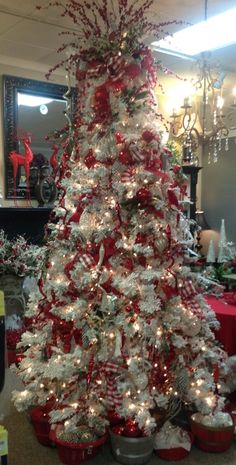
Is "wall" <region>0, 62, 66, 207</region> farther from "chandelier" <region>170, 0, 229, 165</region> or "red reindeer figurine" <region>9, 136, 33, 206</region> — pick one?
"chandelier" <region>170, 0, 229, 165</region>

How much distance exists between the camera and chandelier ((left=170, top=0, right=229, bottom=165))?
4.24 metres

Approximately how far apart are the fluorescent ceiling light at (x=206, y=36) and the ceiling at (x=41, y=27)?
10 cm

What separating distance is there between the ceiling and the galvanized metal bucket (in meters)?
2.65

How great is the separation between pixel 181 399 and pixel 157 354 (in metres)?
0.35

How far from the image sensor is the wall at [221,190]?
640 cm

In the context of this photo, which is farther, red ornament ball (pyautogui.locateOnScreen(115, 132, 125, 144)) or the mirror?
the mirror

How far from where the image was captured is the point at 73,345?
2.58 metres

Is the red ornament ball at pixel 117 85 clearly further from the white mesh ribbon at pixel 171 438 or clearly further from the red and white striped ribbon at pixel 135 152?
the white mesh ribbon at pixel 171 438

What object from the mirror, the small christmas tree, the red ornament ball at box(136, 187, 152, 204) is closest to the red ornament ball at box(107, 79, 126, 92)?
the small christmas tree

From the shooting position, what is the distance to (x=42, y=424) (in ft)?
8.50

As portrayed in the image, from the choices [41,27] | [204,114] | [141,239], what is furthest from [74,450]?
[41,27]

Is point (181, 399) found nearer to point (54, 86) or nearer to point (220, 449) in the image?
point (220, 449)

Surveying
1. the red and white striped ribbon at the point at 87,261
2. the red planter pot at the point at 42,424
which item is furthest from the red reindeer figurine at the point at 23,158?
the red planter pot at the point at 42,424

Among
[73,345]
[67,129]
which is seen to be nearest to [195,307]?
[73,345]
